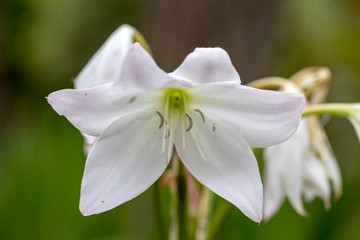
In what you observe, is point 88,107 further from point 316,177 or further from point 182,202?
point 316,177

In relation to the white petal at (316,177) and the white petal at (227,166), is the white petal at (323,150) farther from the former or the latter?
the white petal at (227,166)

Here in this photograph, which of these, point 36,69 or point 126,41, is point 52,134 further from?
point 36,69

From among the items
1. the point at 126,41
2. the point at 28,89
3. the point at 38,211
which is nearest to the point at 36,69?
the point at 28,89

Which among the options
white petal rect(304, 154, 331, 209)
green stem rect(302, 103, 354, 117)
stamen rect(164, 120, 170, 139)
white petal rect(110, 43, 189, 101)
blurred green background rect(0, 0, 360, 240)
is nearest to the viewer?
white petal rect(110, 43, 189, 101)

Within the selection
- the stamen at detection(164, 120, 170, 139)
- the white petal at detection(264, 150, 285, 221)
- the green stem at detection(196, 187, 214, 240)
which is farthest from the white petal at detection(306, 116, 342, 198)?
the stamen at detection(164, 120, 170, 139)

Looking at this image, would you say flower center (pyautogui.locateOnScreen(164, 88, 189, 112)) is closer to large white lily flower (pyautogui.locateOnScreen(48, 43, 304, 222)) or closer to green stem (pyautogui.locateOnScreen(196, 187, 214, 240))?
large white lily flower (pyautogui.locateOnScreen(48, 43, 304, 222))
